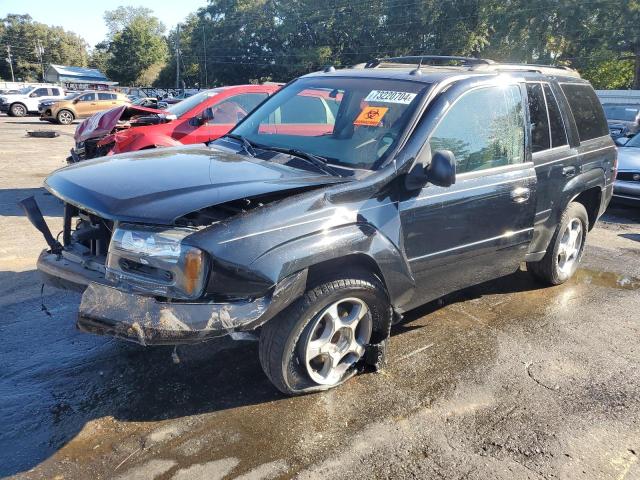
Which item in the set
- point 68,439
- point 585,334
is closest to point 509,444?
point 585,334

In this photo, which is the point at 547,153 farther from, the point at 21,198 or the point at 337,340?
the point at 21,198

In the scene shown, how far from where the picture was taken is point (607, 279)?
17.9 feet

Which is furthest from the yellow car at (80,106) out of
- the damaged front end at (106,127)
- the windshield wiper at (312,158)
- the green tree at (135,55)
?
the green tree at (135,55)

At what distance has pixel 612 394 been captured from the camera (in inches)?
132

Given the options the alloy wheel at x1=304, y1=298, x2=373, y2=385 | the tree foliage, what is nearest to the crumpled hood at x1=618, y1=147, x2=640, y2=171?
the alloy wheel at x1=304, y1=298, x2=373, y2=385

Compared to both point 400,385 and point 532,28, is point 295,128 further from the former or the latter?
point 532,28

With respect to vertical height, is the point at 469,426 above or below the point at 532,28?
below

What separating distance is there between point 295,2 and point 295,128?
185 feet

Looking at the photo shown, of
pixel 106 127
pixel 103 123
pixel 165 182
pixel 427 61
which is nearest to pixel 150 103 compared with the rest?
pixel 103 123

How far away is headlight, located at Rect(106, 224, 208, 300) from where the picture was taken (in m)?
2.58

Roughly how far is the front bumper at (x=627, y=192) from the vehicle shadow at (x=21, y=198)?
323 inches

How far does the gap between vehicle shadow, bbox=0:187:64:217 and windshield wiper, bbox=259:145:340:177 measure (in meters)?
4.63

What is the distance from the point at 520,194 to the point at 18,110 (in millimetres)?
32638

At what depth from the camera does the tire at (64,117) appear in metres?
25.4
